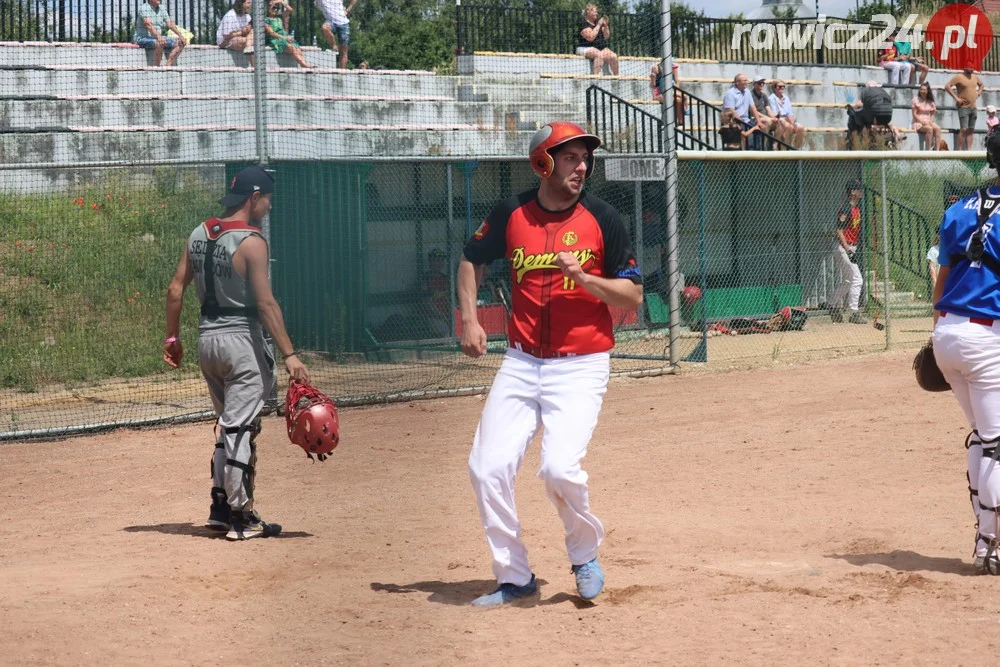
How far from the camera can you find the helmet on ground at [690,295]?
15328mm

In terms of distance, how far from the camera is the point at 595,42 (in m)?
16.7

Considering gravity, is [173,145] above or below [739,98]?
below

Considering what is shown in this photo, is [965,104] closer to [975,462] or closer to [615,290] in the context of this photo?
[975,462]

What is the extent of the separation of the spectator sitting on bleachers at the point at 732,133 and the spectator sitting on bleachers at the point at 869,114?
322 cm

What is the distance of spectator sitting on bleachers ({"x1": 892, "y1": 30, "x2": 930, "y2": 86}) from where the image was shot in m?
28.0

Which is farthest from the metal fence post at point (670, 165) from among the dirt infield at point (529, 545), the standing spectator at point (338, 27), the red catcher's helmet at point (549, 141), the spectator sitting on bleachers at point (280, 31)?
the red catcher's helmet at point (549, 141)

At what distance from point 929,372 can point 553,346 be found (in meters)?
2.15

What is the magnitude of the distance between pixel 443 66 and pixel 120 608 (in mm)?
16475

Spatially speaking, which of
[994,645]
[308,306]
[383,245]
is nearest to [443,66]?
[383,245]

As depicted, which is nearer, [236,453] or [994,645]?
[994,645]

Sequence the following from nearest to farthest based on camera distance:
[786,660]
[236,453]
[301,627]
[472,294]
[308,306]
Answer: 1. [786,660]
2. [301,627]
3. [472,294]
4. [236,453]
5. [308,306]

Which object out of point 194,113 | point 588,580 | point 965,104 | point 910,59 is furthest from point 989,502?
point 910,59

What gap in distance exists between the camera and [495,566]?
17.9ft

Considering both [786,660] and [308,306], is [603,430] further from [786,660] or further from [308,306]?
[786,660]
